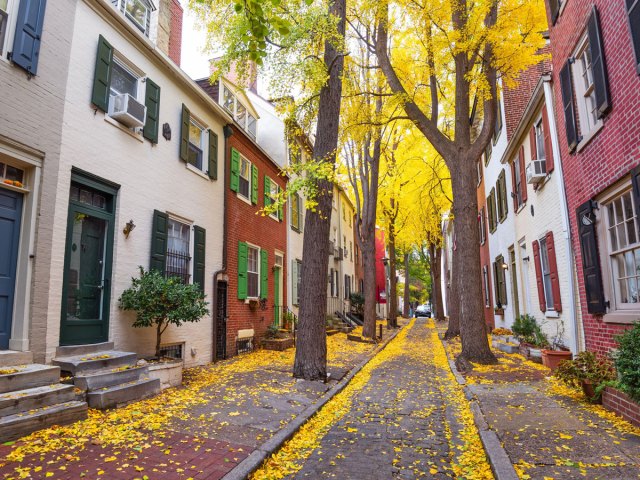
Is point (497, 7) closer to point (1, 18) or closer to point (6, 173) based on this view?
point (1, 18)

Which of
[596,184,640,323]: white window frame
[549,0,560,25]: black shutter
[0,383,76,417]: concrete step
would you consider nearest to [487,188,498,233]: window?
[549,0,560,25]: black shutter

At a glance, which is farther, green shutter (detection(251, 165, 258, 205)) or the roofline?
green shutter (detection(251, 165, 258, 205))

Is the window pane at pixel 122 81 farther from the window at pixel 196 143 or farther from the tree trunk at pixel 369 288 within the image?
the tree trunk at pixel 369 288

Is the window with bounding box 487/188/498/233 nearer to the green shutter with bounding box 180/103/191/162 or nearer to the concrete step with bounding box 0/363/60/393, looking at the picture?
the green shutter with bounding box 180/103/191/162

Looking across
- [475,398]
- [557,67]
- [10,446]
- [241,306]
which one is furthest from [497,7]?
[10,446]

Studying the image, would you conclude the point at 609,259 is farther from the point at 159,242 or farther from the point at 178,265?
the point at 178,265

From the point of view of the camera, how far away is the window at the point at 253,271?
13387mm

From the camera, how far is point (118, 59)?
26.9ft

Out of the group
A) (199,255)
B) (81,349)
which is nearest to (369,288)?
(199,255)

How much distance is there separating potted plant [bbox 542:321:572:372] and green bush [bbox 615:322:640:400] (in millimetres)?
3842

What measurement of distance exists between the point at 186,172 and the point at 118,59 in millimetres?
2747

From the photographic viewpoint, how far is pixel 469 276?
1027cm

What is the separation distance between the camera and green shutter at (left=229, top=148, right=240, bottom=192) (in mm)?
12263

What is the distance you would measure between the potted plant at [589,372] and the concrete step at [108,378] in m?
6.45
